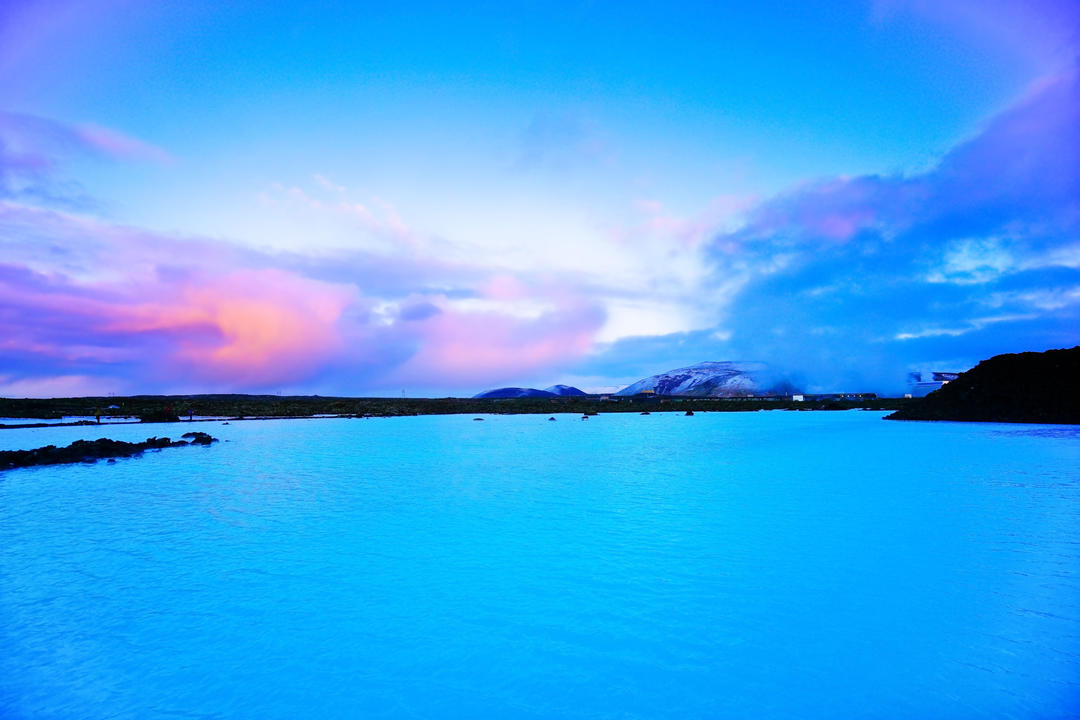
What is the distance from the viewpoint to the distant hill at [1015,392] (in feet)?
149

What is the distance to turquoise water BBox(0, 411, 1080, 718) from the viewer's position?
5.35m

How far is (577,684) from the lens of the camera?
18.2 feet

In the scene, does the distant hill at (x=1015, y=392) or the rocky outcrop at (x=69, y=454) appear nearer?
the rocky outcrop at (x=69, y=454)

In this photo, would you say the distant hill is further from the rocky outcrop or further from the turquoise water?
the rocky outcrop

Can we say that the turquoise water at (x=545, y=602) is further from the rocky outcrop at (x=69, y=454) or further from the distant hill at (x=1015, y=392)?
the distant hill at (x=1015, y=392)

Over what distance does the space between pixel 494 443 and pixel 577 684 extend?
30579 mm

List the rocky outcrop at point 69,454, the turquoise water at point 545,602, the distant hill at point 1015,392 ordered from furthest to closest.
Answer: the distant hill at point 1015,392 < the rocky outcrop at point 69,454 < the turquoise water at point 545,602

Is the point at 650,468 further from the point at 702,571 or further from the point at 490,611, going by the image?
the point at 490,611

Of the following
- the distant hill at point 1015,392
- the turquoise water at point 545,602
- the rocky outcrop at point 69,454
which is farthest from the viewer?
the distant hill at point 1015,392

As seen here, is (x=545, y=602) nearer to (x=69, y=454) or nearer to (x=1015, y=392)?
(x=69, y=454)

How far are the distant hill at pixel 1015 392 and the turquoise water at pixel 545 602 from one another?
38.3 m

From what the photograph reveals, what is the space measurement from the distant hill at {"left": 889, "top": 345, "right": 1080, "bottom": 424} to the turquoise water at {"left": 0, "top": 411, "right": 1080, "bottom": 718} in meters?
38.3

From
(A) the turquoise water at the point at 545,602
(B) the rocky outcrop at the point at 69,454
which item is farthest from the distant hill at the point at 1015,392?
(B) the rocky outcrop at the point at 69,454

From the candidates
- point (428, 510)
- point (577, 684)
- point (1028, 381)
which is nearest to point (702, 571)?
point (577, 684)
